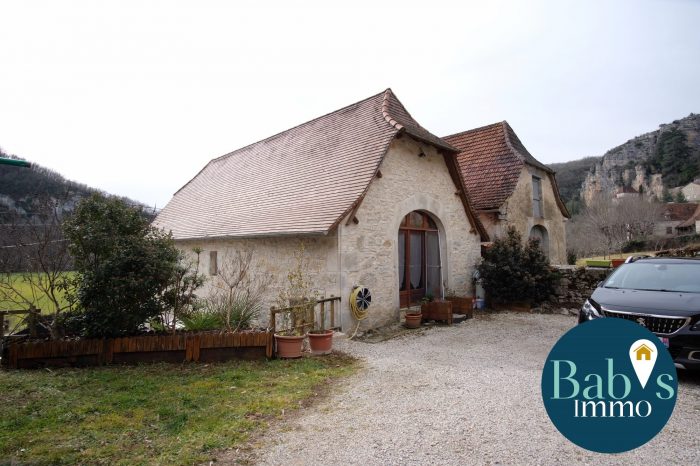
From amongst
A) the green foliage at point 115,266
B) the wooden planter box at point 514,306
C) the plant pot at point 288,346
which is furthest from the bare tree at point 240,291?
the wooden planter box at point 514,306

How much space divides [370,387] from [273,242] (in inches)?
227

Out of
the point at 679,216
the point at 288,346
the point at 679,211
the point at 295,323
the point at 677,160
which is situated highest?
the point at 677,160

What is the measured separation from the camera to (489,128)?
16844mm

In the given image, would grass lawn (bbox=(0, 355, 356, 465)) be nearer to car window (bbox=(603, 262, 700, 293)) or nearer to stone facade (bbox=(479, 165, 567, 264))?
car window (bbox=(603, 262, 700, 293))

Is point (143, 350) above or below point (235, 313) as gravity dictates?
below

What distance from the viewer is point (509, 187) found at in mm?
14000

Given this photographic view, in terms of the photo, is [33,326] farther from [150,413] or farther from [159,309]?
[150,413]

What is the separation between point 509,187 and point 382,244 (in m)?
6.64

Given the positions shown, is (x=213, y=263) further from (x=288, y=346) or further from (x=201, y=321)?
(x=288, y=346)

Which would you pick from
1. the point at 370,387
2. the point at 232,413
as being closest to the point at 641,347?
the point at 370,387

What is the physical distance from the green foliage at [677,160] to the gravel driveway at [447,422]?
244 feet

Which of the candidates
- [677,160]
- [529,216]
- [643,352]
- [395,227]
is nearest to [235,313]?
[395,227]

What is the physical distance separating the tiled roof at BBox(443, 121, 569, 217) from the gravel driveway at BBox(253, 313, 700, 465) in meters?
8.21

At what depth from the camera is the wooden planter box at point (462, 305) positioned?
36.8ft
